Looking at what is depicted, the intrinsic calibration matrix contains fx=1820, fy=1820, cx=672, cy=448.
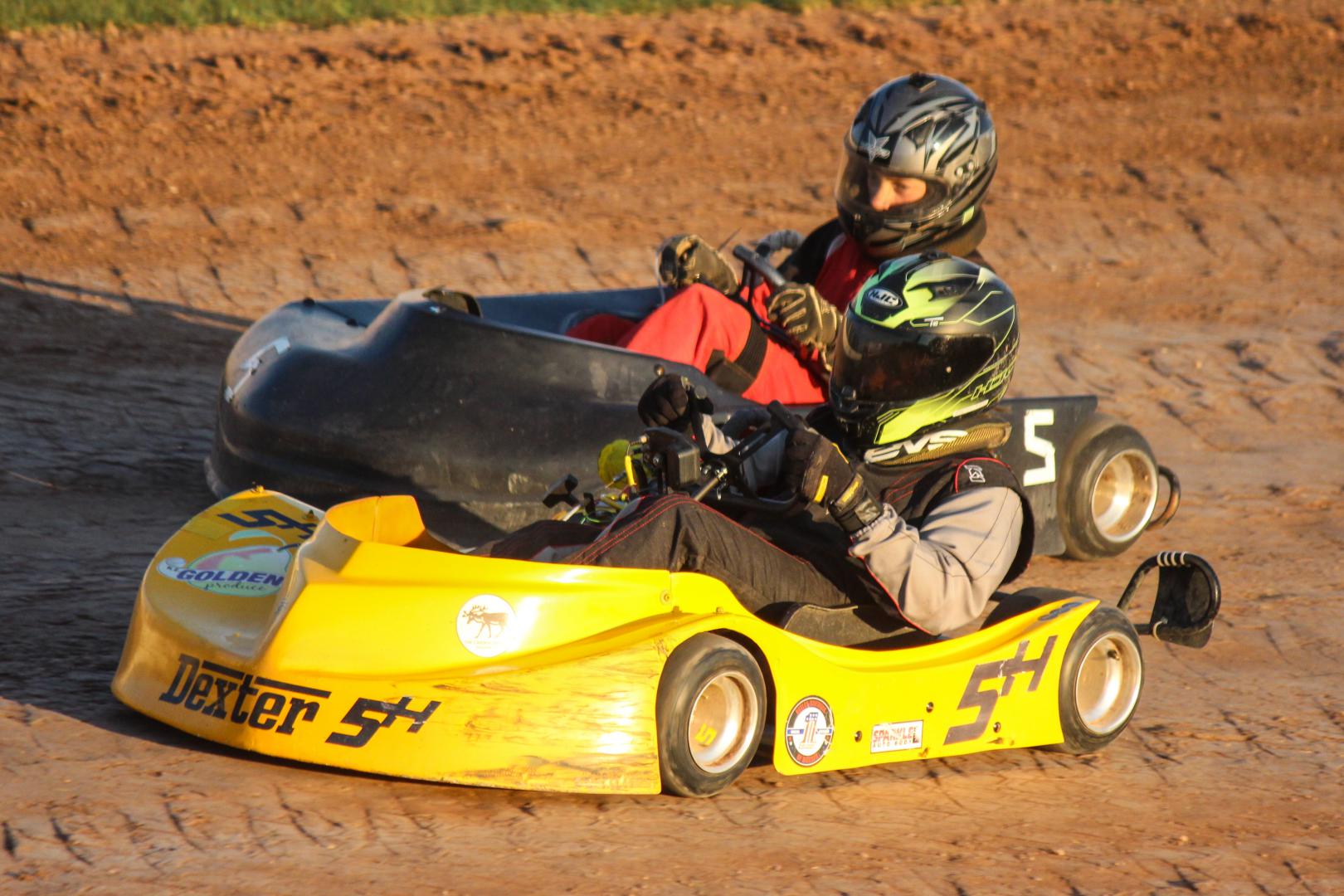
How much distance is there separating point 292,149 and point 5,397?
147 inches

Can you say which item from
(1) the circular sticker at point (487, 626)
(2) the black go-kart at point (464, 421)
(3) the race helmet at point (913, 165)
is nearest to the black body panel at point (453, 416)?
(2) the black go-kart at point (464, 421)

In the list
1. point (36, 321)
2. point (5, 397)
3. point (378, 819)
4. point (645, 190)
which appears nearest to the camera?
point (378, 819)

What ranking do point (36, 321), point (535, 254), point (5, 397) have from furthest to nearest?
point (535, 254)
point (36, 321)
point (5, 397)

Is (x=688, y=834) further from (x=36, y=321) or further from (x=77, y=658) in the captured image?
(x=36, y=321)

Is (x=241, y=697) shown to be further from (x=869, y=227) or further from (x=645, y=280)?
(x=645, y=280)

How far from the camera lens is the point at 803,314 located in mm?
5719

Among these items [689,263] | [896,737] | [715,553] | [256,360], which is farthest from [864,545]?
[256,360]

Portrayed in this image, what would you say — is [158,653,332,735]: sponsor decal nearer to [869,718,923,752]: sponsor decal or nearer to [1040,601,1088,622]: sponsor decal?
[869,718,923,752]: sponsor decal

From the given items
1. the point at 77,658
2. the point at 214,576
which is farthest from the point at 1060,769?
the point at 77,658

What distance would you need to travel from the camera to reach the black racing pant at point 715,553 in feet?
13.5

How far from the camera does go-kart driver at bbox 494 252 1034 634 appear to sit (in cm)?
414

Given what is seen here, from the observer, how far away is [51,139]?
10.5 meters

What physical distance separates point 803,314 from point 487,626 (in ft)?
6.99

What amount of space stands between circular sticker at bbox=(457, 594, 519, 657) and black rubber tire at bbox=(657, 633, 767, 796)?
1.14 feet
